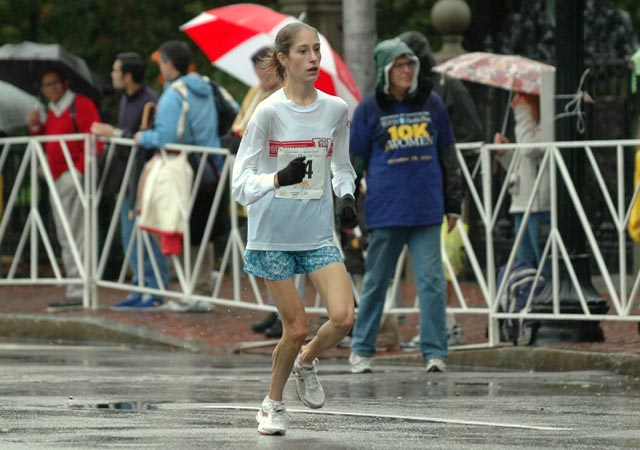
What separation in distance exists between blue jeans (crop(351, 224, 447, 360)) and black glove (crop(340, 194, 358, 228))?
3310 millimetres

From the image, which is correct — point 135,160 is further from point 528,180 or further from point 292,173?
point 292,173

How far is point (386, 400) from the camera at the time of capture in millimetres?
9664

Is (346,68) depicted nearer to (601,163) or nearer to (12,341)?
(601,163)

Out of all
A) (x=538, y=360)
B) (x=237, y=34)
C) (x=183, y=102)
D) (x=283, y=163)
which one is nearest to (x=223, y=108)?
(x=183, y=102)

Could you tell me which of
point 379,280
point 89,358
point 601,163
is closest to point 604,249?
point 601,163

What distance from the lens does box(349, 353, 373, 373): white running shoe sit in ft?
38.0

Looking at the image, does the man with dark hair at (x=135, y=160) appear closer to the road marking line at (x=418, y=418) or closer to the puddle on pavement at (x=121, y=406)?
the puddle on pavement at (x=121, y=406)

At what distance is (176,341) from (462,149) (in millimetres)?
2506

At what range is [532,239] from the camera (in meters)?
12.7

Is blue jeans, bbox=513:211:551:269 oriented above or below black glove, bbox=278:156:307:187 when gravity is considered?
below

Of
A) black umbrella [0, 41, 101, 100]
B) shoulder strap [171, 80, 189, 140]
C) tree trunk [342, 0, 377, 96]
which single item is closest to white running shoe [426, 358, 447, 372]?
tree trunk [342, 0, 377, 96]

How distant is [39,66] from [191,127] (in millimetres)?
2371

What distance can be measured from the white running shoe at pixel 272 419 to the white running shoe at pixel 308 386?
26cm

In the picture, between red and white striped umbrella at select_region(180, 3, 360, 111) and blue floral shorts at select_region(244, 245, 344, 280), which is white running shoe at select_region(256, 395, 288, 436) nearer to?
blue floral shorts at select_region(244, 245, 344, 280)
